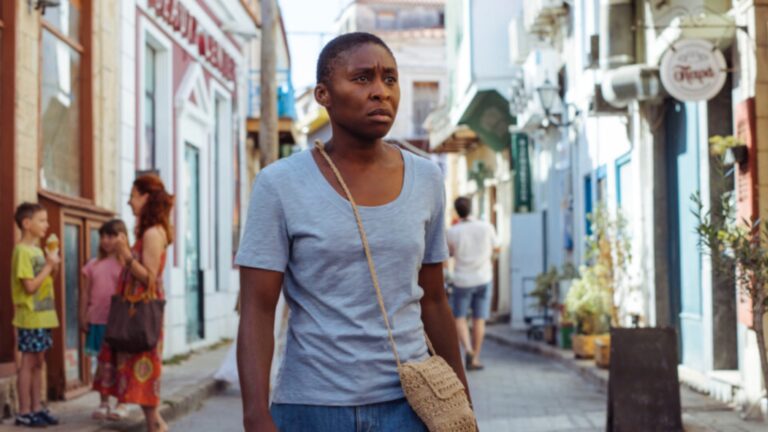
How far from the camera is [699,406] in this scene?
10.9 m

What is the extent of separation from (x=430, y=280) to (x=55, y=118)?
8.98 meters

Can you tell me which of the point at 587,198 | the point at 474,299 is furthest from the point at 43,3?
the point at 587,198

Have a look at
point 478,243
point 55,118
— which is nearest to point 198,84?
point 478,243

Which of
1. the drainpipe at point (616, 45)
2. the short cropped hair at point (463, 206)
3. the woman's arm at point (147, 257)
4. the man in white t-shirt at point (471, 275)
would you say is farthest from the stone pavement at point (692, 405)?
the woman's arm at point (147, 257)

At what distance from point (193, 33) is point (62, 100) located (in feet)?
21.9

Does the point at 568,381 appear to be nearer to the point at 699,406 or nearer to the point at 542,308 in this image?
the point at 699,406

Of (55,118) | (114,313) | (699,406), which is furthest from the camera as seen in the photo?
(55,118)

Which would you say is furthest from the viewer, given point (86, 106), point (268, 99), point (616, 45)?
point (268, 99)

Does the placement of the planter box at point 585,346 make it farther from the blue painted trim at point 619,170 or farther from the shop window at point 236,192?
the shop window at point 236,192

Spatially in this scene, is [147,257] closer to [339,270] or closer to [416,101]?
[339,270]

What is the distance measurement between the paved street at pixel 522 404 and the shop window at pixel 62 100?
7.76 ft

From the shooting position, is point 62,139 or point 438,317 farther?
point 62,139

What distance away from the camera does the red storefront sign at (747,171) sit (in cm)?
1059

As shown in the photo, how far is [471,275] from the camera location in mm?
15547
